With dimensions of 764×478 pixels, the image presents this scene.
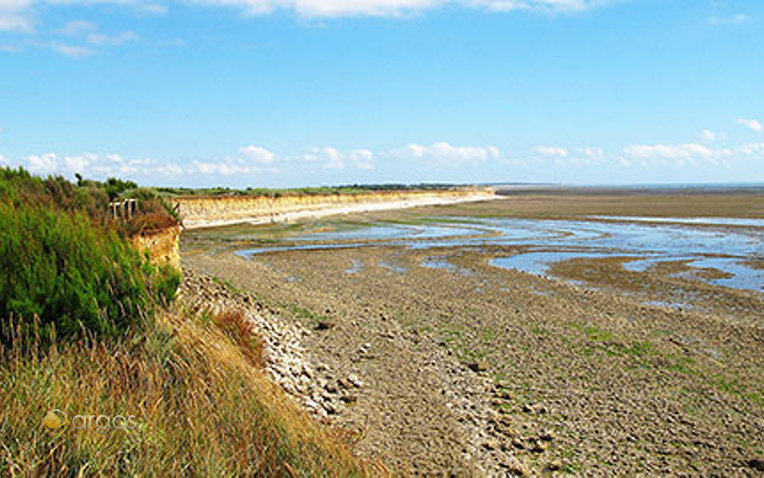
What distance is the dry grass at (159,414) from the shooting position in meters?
4.11

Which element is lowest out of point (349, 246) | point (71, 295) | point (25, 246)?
point (349, 246)

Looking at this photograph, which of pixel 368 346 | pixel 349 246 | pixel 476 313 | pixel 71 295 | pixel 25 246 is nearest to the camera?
pixel 71 295

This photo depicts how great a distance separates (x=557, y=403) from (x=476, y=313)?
537 cm

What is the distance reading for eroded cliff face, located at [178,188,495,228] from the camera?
47219 mm

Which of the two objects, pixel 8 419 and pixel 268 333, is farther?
pixel 268 333

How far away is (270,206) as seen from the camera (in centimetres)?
5803

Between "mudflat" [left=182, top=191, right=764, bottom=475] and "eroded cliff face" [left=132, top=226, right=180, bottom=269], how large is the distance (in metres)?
2.35

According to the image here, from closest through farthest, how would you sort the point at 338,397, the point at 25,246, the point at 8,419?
the point at 8,419
the point at 25,246
the point at 338,397

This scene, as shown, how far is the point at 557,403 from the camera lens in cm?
783

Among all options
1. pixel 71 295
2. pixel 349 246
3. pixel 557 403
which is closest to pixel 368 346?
pixel 557 403

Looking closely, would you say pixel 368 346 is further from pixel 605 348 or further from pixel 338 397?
pixel 605 348

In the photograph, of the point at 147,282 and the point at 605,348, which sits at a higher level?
the point at 147,282

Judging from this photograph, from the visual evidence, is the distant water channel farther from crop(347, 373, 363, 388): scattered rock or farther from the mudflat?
crop(347, 373, 363, 388): scattered rock

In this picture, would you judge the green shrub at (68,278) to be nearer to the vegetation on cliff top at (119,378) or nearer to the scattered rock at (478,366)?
the vegetation on cliff top at (119,378)
